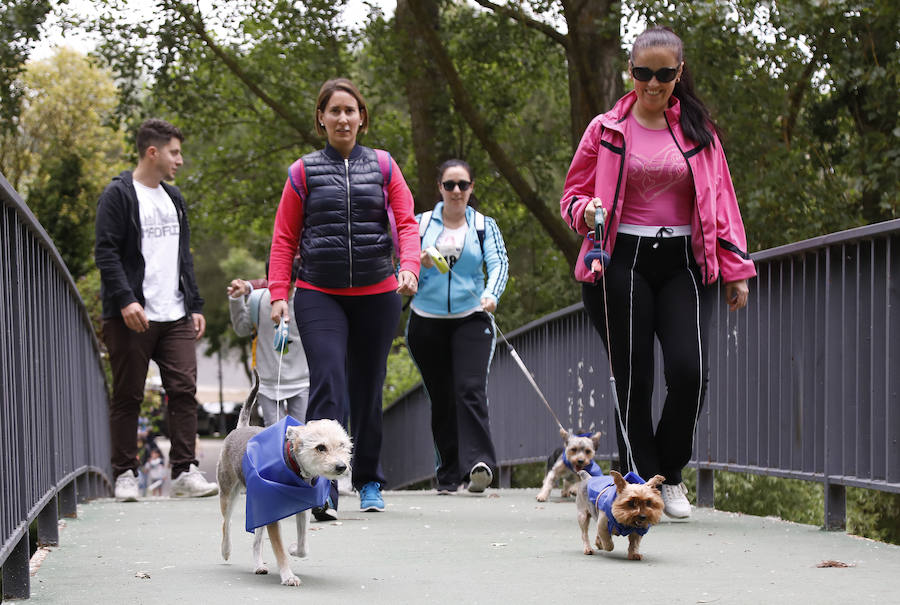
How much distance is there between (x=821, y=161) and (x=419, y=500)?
7.43m

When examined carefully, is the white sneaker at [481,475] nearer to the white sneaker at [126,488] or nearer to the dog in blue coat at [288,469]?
the white sneaker at [126,488]

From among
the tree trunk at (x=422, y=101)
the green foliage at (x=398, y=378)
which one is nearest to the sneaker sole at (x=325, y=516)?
the tree trunk at (x=422, y=101)

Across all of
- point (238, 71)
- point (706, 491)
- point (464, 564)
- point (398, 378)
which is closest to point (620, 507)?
point (464, 564)

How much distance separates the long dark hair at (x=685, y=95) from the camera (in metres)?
5.41

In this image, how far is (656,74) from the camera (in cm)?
540

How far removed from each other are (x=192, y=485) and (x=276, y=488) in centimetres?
434

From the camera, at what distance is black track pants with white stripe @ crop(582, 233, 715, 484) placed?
18.0 ft

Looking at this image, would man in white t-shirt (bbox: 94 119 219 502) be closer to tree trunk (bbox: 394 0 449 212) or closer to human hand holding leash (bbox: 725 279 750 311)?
human hand holding leash (bbox: 725 279 750 311)

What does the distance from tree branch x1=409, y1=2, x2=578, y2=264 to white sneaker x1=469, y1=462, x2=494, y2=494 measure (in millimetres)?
7508

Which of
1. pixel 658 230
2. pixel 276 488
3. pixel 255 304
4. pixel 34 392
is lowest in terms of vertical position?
pixel 276 488

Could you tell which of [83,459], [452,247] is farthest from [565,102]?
[83,459]

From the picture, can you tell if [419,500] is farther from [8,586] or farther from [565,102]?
[565,102]

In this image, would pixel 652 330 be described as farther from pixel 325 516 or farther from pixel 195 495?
pixel 195 495

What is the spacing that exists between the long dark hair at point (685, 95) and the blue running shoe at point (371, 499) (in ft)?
9.18
